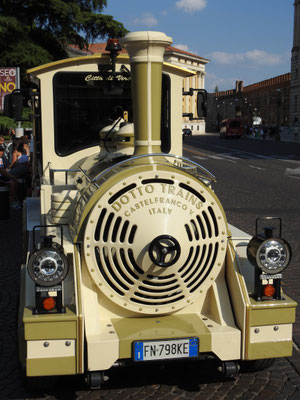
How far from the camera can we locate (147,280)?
3.78 m

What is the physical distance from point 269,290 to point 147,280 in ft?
2.90

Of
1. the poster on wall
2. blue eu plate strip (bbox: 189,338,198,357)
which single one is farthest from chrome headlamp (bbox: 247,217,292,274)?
the poster on wall

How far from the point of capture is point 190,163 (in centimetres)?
437

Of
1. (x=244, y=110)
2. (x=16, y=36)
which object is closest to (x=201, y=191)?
(x=16, y=36)

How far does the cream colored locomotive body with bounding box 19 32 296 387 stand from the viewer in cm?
360

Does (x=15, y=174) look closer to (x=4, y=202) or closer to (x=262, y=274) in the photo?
(x=4, y=202)

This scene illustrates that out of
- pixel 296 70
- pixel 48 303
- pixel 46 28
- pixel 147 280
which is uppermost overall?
pixel 296 70

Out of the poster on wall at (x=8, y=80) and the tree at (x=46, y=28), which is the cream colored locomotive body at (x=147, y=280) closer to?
the poster on wall at (x=8, y=80)

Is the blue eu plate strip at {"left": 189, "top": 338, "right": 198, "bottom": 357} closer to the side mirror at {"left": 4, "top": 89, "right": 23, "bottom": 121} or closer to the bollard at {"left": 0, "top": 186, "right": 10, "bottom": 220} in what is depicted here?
the side mirror at {"left": 4, "top": 89, "right": 23, "bottom": 121}

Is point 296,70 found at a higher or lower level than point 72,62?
higher

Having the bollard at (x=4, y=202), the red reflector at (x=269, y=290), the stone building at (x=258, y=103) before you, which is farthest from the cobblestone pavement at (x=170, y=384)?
the stone building at (x=258, y=103)

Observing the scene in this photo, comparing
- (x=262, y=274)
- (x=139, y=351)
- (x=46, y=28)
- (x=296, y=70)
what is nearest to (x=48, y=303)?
(x=139, y=351)

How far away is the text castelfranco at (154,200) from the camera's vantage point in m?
3.67

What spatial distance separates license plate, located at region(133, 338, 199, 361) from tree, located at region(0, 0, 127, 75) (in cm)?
2646
